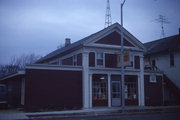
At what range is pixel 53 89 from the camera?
984 inches

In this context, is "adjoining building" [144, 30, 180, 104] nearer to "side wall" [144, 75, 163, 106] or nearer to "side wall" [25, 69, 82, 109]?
"side wall" [144, 75, 163, 106]

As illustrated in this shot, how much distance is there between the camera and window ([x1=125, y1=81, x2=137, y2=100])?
96.2 ft

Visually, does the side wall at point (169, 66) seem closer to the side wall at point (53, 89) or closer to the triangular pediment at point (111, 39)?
the triangular pediment at point (111, 39)

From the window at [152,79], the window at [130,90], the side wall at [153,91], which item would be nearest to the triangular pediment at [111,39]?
the window at [130,90]

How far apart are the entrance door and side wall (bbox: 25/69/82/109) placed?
3.90 metres

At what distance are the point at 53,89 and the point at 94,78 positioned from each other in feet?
16.4

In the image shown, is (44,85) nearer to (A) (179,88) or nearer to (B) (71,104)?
(B) (71,104)

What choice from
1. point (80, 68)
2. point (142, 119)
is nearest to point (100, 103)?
point (80, 68)

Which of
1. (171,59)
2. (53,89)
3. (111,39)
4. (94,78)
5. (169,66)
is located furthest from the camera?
(169,66)

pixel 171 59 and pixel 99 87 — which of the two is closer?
pixel 99 87

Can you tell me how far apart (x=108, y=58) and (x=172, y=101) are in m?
11.1

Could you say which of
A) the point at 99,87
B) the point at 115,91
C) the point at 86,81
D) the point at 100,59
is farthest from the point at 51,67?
the point at 115,91

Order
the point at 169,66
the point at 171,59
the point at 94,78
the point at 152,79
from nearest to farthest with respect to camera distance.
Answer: the point at 94,78 → the point at 152,79 → the point at 171,59 → the point at 169,66

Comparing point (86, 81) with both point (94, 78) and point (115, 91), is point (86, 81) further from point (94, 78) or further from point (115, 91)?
point (115, 91)
